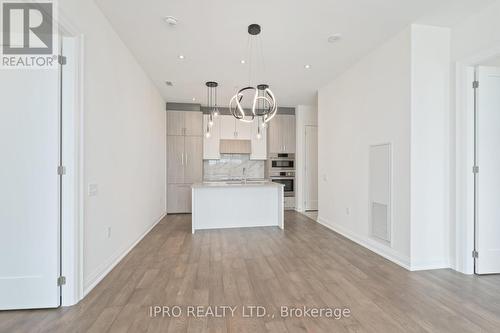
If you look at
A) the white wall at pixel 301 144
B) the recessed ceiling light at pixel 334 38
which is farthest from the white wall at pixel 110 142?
the white wall at pixel 301 144

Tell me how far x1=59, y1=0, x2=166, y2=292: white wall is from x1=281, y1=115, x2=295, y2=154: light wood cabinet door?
12.2 feet

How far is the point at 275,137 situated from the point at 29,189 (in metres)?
5.49

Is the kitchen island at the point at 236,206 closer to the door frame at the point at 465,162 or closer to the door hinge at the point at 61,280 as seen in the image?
the door hinge at the point at 61,280

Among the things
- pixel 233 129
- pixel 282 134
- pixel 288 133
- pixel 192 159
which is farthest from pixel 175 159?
pixel 288 133

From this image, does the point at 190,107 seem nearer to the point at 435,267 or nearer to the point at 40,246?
the point at 40,246

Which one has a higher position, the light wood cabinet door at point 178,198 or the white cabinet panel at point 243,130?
the white cabinet panel at point 243,130

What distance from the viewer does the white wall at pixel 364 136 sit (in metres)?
3.01

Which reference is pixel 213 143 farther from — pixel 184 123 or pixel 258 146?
pixel 258 146

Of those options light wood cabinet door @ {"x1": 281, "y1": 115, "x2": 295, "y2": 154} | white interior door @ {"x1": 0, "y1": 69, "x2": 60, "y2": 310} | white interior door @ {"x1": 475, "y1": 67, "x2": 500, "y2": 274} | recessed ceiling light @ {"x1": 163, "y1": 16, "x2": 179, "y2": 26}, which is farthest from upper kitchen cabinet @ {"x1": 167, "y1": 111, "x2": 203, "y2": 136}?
white interior door @ {"x1": 475, "y1": 67, "x2": 500, "y2": 274}

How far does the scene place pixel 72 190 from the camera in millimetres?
2143

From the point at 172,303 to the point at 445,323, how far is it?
2285mm

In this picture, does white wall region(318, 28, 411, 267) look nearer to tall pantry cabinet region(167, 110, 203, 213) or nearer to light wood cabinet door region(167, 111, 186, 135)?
tall pantry cabinet region(167, 110, 203, 213)

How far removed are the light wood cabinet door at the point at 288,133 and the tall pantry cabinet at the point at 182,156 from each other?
234cm

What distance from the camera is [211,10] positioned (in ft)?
8.54
